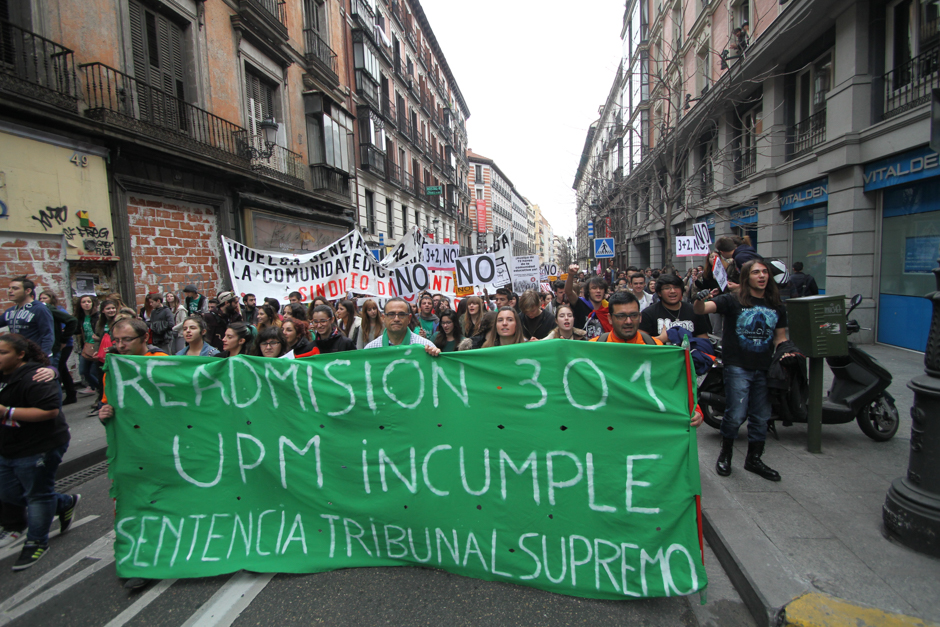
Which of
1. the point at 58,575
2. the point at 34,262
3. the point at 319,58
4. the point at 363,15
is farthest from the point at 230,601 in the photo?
the point at 363,15

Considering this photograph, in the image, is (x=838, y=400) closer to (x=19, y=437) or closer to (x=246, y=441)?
(x=246, y=441)

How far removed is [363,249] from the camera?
28.2ft

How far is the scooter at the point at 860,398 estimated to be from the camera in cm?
442

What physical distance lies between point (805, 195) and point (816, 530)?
38.0ft

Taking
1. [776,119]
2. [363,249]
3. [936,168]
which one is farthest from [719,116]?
[363,249]

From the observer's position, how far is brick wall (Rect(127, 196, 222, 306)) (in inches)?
401

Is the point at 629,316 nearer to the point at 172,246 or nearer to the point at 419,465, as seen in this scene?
the point at 419,465

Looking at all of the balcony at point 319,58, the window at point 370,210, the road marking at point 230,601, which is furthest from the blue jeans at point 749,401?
the window at point 370,210

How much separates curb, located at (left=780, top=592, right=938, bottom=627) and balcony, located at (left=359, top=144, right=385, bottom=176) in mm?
21922

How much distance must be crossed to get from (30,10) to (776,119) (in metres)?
16.7

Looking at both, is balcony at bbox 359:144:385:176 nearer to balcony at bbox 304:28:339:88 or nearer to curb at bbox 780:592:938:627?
balcony at bbox 304:28:339:88

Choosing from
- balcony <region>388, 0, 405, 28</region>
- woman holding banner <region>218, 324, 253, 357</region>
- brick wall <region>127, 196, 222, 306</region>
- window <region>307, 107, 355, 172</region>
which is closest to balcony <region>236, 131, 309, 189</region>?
window <region>307, 107, 355, 172</region>

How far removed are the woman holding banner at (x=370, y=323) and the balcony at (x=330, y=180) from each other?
12764 millimetres

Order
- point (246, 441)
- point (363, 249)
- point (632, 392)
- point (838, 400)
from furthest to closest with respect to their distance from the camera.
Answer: point (363, 249)
point (838, 400)
point (246, 441)
point (632, 392)
